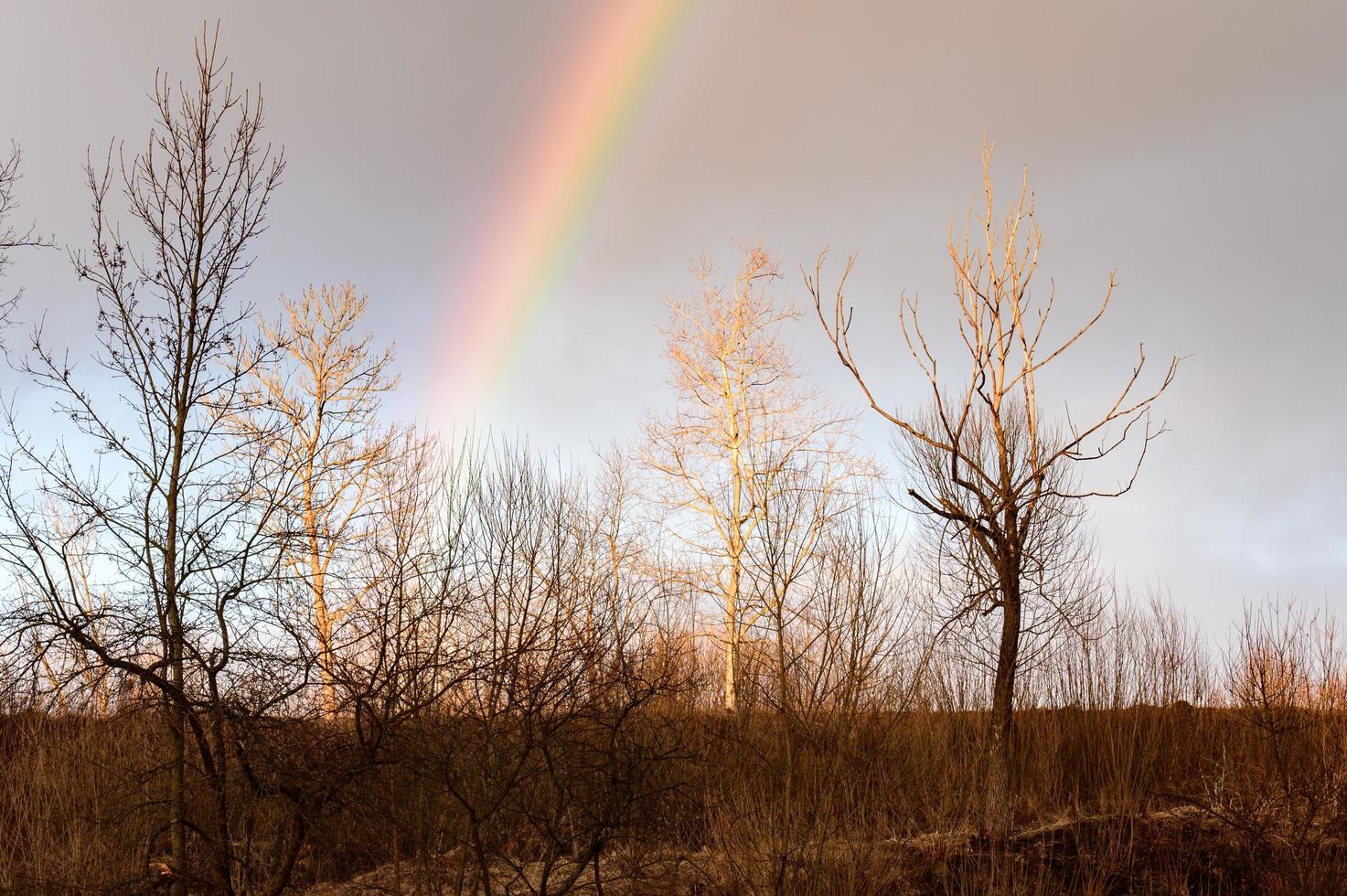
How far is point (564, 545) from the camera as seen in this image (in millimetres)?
10141

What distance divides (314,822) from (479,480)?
4.43 meters

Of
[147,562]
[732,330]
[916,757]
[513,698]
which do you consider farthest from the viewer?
[732,330]

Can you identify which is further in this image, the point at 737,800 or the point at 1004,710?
the point at 737,800

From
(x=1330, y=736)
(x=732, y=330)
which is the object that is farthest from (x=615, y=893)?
(x=732, y=330)

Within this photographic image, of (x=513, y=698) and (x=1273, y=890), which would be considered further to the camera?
(x=513, y=698)

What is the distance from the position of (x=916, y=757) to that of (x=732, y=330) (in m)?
10.5

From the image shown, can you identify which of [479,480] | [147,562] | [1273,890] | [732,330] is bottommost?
[1273,890]

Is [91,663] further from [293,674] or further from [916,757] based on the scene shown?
[916,757]

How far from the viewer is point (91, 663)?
5.74 metres

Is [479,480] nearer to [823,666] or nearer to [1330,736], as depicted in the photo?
[823,666]

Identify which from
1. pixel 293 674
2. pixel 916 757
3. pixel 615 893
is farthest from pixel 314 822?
pixel 916 757

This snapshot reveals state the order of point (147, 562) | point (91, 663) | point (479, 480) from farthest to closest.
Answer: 1. point (479, 480)
2. point (147, 562)
3. point (91, 663)

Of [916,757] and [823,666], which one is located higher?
[823,666]

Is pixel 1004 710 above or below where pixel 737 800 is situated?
above
